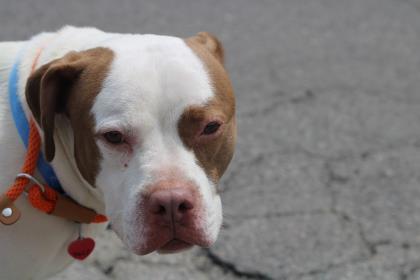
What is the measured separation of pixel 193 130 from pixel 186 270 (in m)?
1.28

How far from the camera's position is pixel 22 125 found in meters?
2.67

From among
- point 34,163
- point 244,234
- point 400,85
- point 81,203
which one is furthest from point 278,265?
point 400,85

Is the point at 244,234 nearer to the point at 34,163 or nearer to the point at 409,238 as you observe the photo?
the point at 409,238

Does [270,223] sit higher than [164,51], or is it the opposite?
[164,51]

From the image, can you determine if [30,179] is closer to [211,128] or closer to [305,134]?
[211,128]

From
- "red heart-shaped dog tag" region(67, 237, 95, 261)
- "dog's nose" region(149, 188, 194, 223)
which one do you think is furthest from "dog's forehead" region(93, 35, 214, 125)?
"red heart-shaped dog tag" region(67, 237, 95, 261)

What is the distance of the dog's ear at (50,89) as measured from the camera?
2.49 metres

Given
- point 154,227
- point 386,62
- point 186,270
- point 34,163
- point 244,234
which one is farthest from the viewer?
point 386,62

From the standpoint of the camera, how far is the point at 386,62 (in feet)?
19.8

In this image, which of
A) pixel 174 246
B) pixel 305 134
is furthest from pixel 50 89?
pixel 305 134

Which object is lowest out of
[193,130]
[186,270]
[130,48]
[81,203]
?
[186,270]

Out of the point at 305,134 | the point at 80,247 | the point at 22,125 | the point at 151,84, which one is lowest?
the point at 305,134

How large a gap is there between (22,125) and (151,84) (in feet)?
1.78

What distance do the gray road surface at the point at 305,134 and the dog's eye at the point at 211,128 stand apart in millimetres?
1200
